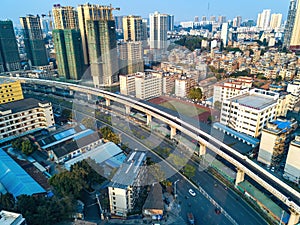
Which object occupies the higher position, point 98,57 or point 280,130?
point 98,57

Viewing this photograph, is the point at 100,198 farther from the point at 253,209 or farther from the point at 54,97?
the point at 54,97

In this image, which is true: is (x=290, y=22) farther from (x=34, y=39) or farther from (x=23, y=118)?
(x=23, y=118)

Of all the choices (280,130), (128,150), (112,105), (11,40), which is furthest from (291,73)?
(11,40)

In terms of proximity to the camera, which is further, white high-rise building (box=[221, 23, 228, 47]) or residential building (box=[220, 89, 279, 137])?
white high-rise building (box=[221, 23, 228, 47])

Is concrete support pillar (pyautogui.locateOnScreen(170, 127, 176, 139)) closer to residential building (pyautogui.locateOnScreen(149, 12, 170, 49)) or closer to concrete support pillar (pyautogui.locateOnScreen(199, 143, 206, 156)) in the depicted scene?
concrete support pillar (pyautogui.locateOnScreen(199, 143, 206, 156))

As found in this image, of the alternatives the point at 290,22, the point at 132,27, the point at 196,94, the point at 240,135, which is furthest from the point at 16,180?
the point at 290,22

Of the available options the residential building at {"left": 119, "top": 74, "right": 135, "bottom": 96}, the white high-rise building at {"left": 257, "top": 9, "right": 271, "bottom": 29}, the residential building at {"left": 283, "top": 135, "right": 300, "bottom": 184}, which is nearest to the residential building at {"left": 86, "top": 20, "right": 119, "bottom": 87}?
the residential building at {"left": 119, "top": 74, "right": 135, "bottom": 96}

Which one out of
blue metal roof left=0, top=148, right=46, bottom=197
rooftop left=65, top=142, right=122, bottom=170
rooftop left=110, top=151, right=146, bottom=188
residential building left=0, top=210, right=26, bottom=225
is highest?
residential building left=0, top=210, right=26, bottom=225

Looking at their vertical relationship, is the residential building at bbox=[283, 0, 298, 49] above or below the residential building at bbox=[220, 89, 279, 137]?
above
